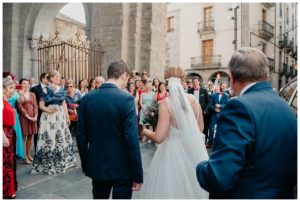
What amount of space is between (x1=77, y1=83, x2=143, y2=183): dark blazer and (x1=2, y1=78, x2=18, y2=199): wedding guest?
155cm

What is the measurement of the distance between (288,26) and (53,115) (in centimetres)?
3563

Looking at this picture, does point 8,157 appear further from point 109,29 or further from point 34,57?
point 34,57

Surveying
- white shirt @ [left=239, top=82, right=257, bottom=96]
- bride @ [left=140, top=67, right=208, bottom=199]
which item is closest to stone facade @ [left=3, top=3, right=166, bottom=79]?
bride @ [left=140, top=67, right=208, bottom=199]

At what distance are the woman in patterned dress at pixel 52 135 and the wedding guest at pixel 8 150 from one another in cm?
110

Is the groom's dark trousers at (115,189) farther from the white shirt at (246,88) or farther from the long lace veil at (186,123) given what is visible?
the white shirt at (246,88)

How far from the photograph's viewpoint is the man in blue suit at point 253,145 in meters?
1.52

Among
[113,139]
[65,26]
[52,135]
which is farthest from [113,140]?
[65,26]

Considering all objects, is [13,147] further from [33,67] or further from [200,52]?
[200,52]

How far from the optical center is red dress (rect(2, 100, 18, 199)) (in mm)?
3724

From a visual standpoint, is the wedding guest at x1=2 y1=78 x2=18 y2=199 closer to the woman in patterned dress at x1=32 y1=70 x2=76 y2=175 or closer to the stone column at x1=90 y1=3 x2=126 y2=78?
the woman in patterned dress at x1=32 y1=70 x2=76 y2=175

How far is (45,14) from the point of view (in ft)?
38.1

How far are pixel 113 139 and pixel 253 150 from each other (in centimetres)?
140

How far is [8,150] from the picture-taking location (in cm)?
382

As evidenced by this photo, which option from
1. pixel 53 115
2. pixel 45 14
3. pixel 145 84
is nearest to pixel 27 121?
pixel 53 115
